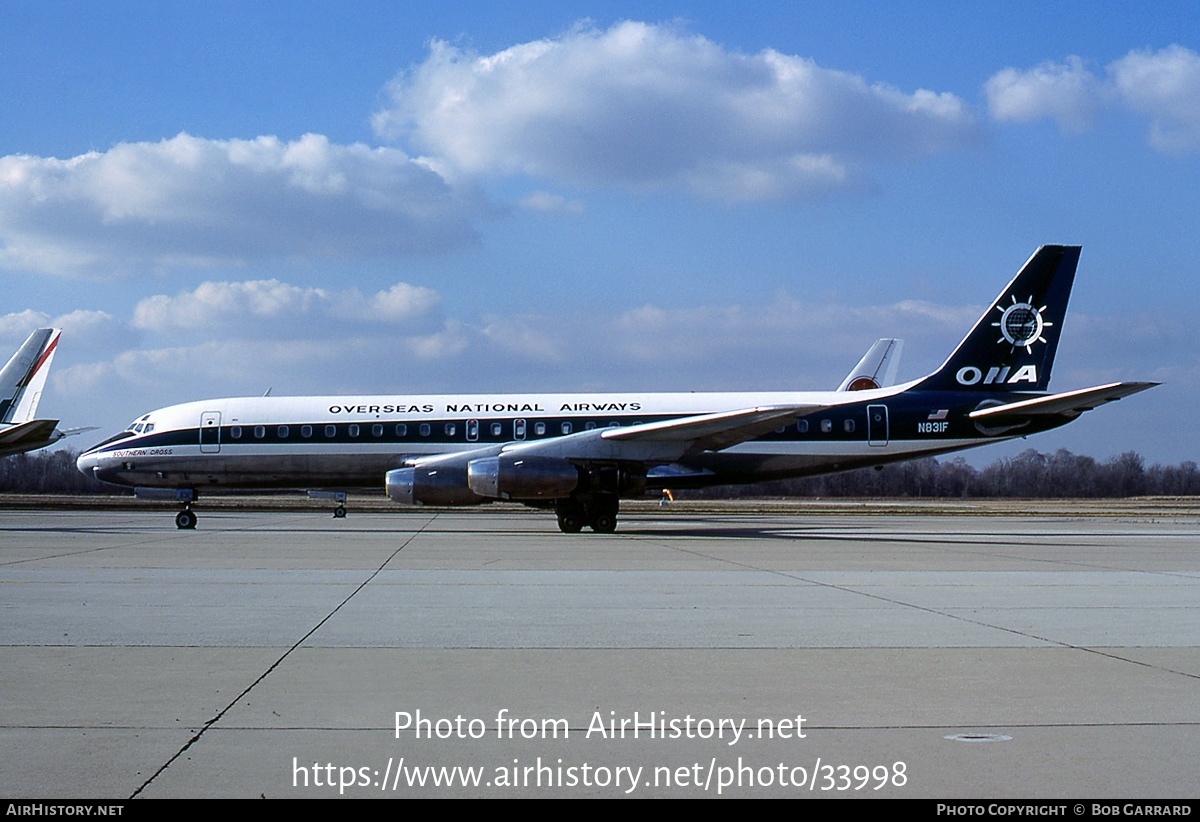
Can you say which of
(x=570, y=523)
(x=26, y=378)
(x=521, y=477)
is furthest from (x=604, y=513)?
(x=26, y=378)

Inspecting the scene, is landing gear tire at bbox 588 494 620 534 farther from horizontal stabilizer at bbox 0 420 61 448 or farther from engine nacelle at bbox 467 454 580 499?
horizontal stabilizer at bbox 0 420 61 448

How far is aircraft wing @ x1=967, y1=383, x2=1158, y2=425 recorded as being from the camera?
21594 mm

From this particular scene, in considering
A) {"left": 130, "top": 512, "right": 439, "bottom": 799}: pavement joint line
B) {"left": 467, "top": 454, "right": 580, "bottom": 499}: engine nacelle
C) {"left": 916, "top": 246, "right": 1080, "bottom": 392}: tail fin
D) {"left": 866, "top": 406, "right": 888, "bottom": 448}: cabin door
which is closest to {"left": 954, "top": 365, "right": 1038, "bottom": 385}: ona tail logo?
{"left": 916, "top": 246, "right": 1080, "bottom": 392}: tail fin

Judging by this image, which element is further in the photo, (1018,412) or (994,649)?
(1018,412)

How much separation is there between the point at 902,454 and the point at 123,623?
20387 millimetres

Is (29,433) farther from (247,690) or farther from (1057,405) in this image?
(247,690)

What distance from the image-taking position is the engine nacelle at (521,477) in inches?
859

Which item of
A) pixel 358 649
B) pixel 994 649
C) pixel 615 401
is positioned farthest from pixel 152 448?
pixel 994 649

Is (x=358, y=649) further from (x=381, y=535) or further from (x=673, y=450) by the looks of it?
(x=673, y=450)

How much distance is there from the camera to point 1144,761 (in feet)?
14.6

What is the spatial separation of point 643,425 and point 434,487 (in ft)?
16.2

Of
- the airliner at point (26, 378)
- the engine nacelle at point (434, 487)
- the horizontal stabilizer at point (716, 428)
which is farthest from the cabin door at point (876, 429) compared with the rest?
the airliner at point (26, 378)

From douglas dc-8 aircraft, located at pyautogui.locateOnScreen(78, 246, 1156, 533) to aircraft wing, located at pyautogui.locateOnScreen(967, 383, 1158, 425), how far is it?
49mm

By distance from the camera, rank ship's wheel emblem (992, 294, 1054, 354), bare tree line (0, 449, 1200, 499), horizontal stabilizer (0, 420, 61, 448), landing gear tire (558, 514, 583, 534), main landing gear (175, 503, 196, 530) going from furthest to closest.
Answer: bare tree line (0, 449, 1200, 499)
horizontal stabilizer (0, 420, 61, 448)
ship's wheel emblem (992, 294, 1054, 354)
main landing gear (175, 503, 196, 530)
landing gear tire (558, 514, 583, 534)
